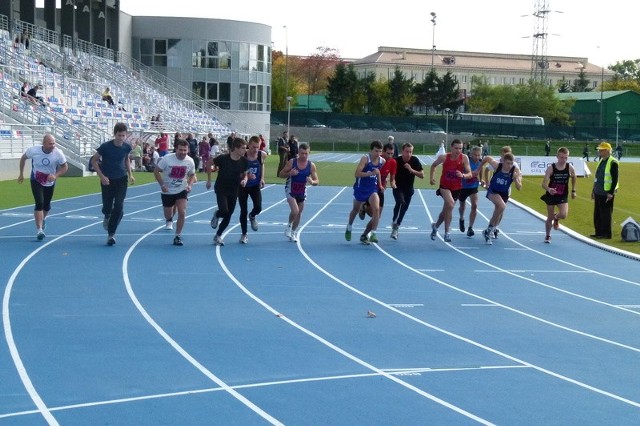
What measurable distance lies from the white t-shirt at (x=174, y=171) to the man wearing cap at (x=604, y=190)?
307 inches

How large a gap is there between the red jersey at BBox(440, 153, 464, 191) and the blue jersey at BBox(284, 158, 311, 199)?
262 cm

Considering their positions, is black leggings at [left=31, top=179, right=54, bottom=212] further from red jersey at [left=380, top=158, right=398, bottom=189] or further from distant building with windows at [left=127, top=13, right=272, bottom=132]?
distant building with windows at [left=127, top=13, right=272, bottom=132]

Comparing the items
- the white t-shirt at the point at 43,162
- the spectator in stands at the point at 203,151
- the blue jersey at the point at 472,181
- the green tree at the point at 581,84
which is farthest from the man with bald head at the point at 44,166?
the green tree at the point at 581,84

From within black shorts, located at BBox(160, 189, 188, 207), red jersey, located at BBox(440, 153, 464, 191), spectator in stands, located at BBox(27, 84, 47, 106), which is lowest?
black shorts, located at BBox(160, 189, 188, 207)

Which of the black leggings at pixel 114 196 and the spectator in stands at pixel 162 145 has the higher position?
the spectator in stands at pixel 162 145

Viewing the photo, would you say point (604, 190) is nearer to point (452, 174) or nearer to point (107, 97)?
point (452, 174)

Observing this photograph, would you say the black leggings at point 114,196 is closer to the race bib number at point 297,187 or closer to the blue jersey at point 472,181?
the race bib number at point 297,187

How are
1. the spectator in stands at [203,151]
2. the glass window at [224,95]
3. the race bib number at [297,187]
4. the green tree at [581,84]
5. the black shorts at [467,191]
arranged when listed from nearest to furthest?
1. the race bib number at [297,187]
2. the black shorts at [467,191]
3. the spectator in stands at [203,151]
4. the glass window at [224,95]
5. the green tree at [581,84]

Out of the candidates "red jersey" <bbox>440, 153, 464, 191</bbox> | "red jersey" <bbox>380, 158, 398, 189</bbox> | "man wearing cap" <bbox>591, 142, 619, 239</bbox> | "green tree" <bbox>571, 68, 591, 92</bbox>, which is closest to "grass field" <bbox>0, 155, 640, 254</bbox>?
"man wearing cap" <bbox>591, 142, 619, 239</bbox>

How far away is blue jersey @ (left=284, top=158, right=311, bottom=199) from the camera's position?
1809 centimetres

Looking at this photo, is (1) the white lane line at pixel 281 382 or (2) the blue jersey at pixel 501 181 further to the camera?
(2) the blue jersey at pixel 501 181

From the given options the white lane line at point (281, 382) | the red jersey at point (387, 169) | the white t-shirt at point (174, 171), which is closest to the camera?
the white lane line at point (281, 382)

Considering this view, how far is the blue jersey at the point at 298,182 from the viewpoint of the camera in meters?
18.1

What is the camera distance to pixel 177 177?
17312 millimetres
